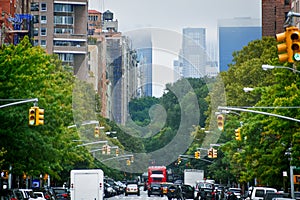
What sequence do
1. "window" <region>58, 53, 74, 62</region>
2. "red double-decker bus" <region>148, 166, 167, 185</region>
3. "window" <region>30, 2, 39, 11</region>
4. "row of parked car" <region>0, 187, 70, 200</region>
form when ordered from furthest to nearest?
1. "window" <region>58, 53, 74, 62</region>
2. "window" <region>30, 2, 39, 11</region>
3. "red double-decker bus" <region>148, 166, 167, 185</region>
4. "row of parked car" <region>0, 187, 70, 200</region>

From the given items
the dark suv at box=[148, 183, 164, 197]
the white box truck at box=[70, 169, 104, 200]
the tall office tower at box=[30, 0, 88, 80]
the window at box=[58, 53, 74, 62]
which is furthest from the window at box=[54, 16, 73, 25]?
the white box truck at box=[70, 169, 104, 200]

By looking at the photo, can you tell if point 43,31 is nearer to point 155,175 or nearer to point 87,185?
point 155,175

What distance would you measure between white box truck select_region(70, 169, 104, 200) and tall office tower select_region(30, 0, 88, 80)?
108 metres

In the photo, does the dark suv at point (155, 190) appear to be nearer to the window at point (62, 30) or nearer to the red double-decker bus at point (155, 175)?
the red double-decker bus at point (155, 175)

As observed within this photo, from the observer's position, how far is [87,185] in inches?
2655

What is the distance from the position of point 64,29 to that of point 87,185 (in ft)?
398

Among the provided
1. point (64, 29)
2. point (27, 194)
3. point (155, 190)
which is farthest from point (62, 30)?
point (27, 194)

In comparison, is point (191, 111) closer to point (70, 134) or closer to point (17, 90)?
point (70, 134)

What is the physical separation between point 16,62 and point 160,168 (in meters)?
83.9

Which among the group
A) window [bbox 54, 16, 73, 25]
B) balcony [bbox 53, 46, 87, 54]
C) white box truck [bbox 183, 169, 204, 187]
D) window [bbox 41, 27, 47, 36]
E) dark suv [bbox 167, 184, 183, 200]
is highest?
window [bbox 54, 16, 73, 25]

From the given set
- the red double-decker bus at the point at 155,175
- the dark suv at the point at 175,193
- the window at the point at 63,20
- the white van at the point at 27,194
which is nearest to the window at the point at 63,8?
the window at the point at 63,20

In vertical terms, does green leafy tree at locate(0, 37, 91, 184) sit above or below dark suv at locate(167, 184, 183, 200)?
above

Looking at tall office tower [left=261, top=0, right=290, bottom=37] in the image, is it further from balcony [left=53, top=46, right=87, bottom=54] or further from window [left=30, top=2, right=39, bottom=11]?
window [left=30, top=2, right=39, bottom=11]

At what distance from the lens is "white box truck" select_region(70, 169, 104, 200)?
66.8 m
